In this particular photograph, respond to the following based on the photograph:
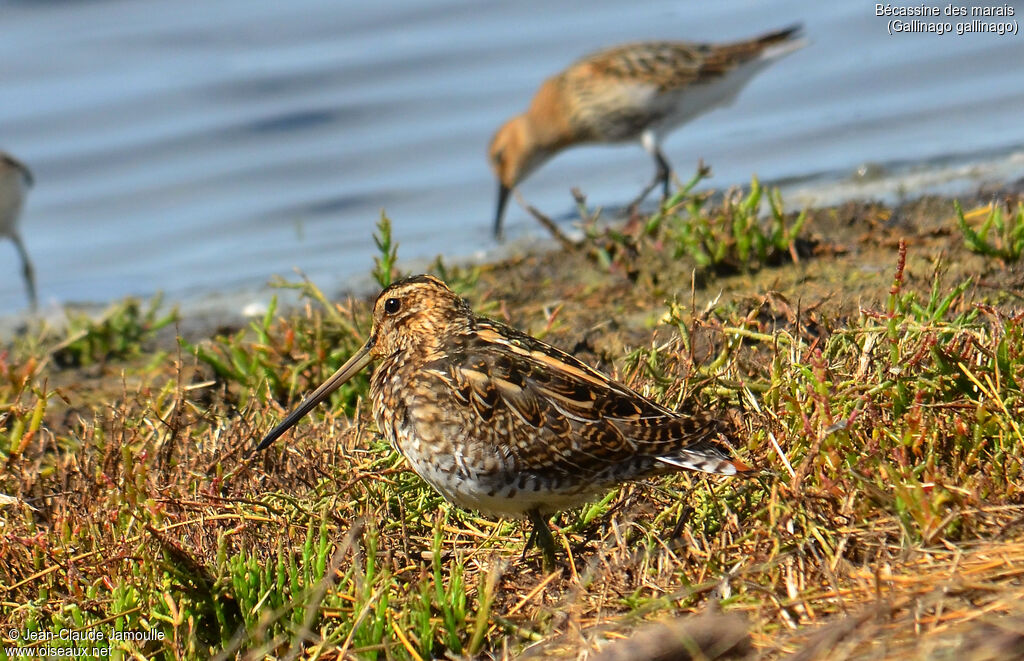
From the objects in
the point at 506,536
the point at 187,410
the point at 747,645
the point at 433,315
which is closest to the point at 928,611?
the point at 747,645

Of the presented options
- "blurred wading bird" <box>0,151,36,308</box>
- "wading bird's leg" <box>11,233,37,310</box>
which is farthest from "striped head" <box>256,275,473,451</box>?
"blurred wading bird" <box>0,151,36,308</box>

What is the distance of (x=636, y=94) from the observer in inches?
397

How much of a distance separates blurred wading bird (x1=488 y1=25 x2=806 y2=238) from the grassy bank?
5.43 metres

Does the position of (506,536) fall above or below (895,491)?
below

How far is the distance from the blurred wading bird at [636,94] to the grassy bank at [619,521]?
5.43 m

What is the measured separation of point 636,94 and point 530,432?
7039 millimetres

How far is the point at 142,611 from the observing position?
3338mm

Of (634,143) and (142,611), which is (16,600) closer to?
(142,611)

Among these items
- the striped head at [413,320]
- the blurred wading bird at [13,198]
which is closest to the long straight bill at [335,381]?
the striped head at [413,320]

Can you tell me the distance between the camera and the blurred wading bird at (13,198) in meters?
10.5

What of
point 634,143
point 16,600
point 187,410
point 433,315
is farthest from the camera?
point 634,143

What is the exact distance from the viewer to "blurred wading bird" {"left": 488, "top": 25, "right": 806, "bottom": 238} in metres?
10.0

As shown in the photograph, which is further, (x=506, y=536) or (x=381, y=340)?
(x=381, y=340)

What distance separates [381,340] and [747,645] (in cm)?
169
